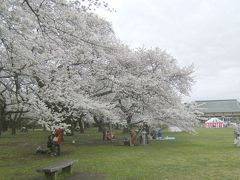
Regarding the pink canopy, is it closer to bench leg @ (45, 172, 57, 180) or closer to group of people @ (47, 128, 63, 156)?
group of people @ (47, 128, 63, 156)

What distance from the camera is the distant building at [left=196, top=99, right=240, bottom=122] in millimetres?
83875

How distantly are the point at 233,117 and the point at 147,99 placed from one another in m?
66.1

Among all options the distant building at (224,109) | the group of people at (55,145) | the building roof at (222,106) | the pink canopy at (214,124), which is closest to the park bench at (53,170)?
the group of people at (55,145)

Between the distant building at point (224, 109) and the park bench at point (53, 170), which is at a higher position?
the distant building at point (224, 109)

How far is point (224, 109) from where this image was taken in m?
85.9

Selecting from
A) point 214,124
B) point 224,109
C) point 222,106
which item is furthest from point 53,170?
point 222,106

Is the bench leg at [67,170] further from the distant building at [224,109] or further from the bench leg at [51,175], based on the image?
the distant building at [224,109]

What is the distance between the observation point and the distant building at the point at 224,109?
275ft

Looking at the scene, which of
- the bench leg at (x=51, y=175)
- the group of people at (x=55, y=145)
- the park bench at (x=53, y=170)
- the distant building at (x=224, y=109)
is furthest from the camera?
the distant building at (x=224, y=109)

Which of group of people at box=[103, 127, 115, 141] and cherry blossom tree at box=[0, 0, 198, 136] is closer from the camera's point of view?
cherry blossom tree at box=[0, 0, 198, 136]

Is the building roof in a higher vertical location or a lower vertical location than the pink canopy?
higher

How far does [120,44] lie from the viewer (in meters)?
27.1

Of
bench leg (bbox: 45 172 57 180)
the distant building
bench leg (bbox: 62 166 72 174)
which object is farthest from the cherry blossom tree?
the distant building

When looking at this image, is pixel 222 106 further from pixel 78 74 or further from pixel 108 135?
pixel 78 74
